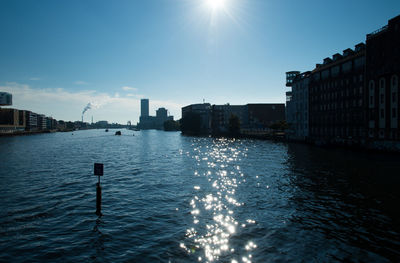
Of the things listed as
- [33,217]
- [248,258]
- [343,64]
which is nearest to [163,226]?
[248,258]

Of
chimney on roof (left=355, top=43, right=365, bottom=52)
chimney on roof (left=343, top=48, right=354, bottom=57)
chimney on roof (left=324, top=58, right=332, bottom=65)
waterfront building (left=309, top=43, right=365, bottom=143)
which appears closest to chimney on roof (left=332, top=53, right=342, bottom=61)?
waterfront building (left=309, top=43, right=365, bottom=143)

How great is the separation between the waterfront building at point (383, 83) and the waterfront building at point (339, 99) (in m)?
6.75

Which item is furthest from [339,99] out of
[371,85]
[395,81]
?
[395,81]

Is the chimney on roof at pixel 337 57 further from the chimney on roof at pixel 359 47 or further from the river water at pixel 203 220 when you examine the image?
the river water at pixel 203 220

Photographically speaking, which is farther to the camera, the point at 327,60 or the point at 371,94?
the point at 327,60

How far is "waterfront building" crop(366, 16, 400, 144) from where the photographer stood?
7400cm

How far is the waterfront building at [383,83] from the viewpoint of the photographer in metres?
74.0

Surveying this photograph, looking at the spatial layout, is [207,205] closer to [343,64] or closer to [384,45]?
[384,45]

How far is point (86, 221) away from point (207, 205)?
457 inches

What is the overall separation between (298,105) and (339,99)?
104ft

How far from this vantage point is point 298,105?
135250 mm

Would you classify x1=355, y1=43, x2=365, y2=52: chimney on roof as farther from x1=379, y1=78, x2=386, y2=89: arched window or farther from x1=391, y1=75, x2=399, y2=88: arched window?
x1=391, y1=75, x2=399, y2=88: arched window

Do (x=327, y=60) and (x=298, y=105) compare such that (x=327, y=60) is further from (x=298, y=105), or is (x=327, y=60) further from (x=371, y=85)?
(x=371, y=85)

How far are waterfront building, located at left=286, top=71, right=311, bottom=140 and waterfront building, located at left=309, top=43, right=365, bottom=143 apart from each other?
188 inches
